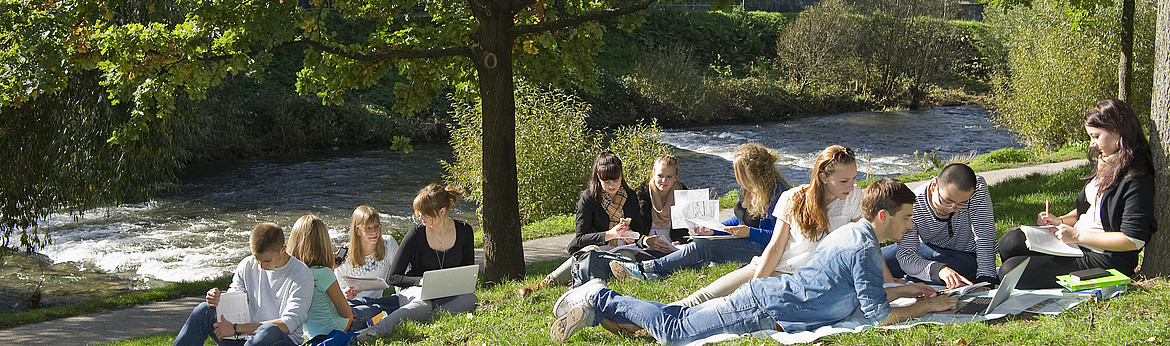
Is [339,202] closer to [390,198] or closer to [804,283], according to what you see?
[390,198]

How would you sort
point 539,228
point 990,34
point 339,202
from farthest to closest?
point 990,34 < point 339,202 < point 539,228

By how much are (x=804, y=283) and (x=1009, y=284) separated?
1.15m

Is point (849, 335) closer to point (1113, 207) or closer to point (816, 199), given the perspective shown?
point (816, 199)

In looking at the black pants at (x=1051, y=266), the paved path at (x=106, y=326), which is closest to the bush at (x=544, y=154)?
the paved path at (x=106, y=326)

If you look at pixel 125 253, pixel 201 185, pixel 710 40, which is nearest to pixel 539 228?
pixel 125 253

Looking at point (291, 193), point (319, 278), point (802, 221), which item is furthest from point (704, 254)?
point (291, 193)

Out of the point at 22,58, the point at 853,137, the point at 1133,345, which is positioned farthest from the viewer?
the point at 853,137

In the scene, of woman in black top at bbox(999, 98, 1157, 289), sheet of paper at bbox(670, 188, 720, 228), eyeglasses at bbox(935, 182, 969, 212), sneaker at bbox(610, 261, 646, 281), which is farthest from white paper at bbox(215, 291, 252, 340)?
woman in black top at bbox(999, 98, 1157, 289)

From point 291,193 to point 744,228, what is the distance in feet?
53.3

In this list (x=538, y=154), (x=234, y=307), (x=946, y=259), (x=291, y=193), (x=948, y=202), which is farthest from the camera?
(x=291, y=193)

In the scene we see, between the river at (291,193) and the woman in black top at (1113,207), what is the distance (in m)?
11.5

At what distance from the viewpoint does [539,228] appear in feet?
46.4

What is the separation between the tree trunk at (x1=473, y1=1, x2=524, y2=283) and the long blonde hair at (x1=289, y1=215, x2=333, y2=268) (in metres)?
2.10

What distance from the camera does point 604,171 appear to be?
7738 millimetres
